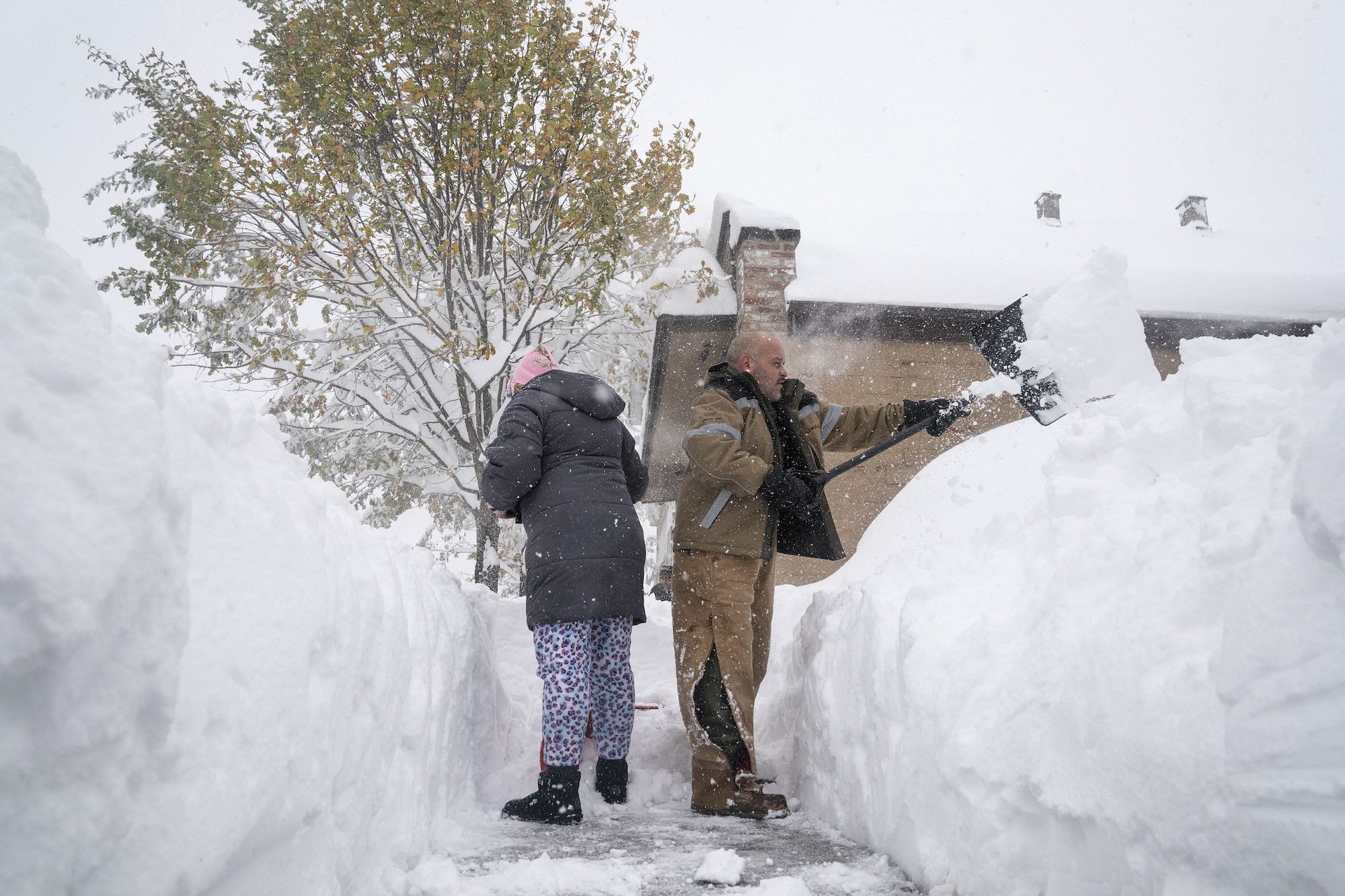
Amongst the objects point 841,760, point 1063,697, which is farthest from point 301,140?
point 1063,697

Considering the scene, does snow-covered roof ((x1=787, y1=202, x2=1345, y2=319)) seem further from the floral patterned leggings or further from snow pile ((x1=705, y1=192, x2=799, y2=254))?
the floral patterned leggings

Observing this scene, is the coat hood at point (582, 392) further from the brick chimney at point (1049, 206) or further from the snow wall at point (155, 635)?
the brick chimney at point (1049, 206)

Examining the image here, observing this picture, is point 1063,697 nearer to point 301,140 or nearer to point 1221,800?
point 1221,800

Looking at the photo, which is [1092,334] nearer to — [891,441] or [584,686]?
[891,441]

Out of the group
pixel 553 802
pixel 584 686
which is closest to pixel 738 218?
pixel 584 686

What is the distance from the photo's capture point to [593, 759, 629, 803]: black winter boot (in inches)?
116

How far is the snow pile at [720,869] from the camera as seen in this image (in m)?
1.91

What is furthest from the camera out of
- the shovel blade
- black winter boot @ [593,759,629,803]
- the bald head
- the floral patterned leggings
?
the bald head

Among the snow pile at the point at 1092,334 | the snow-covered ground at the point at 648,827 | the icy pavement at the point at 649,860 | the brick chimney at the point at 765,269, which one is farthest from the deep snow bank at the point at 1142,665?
the brick chimney at the point at 765,269

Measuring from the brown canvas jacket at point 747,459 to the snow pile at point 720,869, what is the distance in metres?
1.33

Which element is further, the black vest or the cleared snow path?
the black vest

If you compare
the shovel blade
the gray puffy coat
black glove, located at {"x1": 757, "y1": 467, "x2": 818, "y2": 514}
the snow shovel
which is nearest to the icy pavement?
the gray puffy coat

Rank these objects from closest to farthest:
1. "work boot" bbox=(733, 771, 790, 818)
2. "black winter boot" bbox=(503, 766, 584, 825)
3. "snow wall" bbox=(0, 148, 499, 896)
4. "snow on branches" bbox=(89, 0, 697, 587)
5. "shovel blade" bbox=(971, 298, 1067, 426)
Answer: "snow wall" bbox=(0, 148, 499, 896), "black winter boot" bbox=(503, 766, 584, 825), "work boot" bbox=(733, 771, 790, 818), "shovel blade" bbox=(971, 298, 1067, 426), "snow on branches" bbox=(89, 0, 697, 587)

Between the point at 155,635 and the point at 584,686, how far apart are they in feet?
6.09
